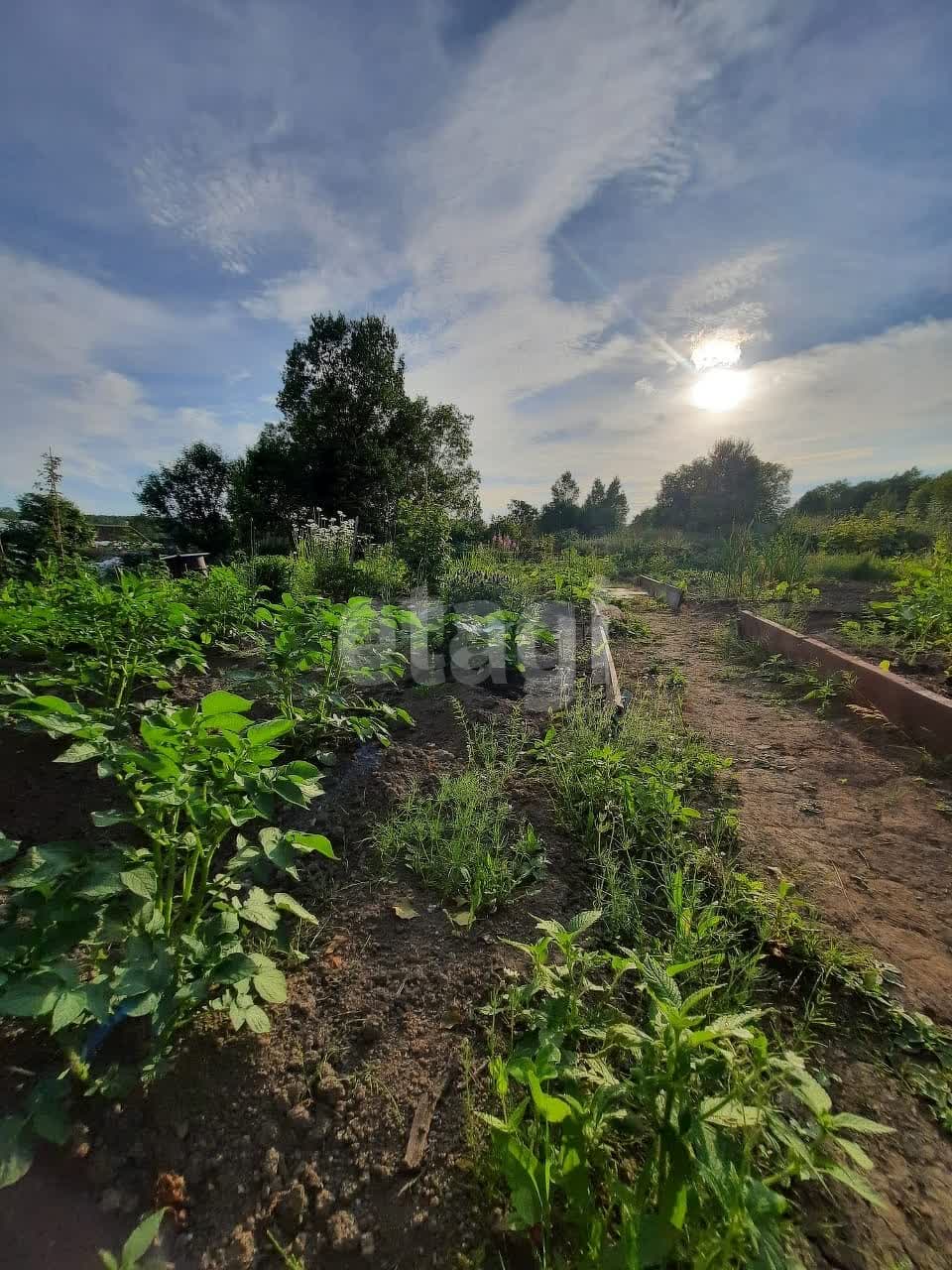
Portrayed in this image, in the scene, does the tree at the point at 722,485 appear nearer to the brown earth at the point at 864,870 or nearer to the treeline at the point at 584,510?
the treeline at the point at 584,510

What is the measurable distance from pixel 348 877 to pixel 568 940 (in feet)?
3.28

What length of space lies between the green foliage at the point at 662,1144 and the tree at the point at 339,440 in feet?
64.3

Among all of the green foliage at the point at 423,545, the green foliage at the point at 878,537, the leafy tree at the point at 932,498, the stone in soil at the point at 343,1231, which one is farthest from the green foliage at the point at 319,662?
the leafy tree at the point at 932,498

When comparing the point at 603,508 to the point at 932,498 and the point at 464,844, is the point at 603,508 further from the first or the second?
the point at 464,844

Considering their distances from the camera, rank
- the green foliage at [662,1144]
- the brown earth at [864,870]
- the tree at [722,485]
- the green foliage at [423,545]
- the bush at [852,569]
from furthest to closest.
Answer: the tree at [722,485], the green foliage at [423,545], the bush at [852,569], the brown earth at [864,870], the green foliage at [662,1144]

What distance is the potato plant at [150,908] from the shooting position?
957 mm

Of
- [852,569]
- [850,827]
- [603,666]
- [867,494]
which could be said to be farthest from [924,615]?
[867,494]

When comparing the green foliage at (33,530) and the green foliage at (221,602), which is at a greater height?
the green foliage at (33,530)

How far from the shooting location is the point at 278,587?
23.2 feet

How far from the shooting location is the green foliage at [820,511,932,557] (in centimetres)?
938

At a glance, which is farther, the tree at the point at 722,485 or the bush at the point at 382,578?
the tree at the point at 722,485

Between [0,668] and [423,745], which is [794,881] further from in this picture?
[0,668]

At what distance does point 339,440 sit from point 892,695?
21297mm

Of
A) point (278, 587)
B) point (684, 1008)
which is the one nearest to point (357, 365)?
point (278, 587)
